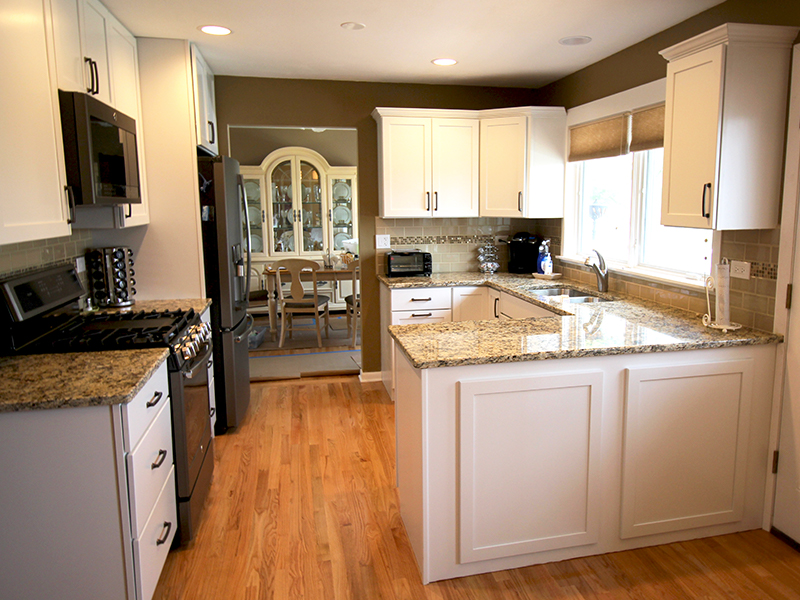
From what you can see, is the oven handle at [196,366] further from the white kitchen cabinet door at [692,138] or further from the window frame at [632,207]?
the window frame at [632,207]

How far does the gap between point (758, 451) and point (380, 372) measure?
292 cm

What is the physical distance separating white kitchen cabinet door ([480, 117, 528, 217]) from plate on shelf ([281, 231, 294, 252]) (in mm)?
3576

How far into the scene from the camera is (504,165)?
439 cm

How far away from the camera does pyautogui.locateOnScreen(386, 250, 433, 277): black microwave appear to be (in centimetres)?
448

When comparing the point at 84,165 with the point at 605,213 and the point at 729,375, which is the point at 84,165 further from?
the point at 605,213

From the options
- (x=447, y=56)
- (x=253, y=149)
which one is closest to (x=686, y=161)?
(x=447, y=56)

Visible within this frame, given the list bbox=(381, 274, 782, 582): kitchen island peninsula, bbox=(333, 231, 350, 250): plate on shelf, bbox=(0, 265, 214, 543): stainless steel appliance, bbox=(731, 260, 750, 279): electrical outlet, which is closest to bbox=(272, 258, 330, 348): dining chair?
bbox=(333, 231, 350, 250): plate on shelf

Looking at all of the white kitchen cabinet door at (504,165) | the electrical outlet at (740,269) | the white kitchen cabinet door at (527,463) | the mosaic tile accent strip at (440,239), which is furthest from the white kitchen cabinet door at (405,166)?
the white kitchen cabinet door at (527,463)

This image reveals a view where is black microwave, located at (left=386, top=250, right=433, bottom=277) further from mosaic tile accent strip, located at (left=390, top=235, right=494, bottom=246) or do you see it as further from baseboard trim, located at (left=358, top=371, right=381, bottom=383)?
baseboard trim, located at (left=358, top=371, right=381, bottom=383)

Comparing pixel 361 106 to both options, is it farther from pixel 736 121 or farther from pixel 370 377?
pixel 736 121

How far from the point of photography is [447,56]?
377 cm

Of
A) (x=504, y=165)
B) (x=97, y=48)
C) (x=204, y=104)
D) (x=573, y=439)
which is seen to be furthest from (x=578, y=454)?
(x=204, y=104)

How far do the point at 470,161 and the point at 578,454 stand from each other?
278 cm

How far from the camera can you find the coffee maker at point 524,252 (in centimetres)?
470
